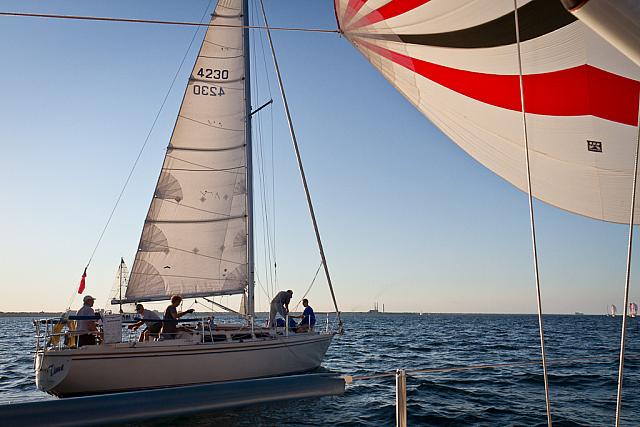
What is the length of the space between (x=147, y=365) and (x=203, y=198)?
6.53 metres

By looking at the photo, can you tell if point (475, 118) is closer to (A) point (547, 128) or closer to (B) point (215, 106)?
(A) point (547, 128)

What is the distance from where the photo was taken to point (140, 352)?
10.6m

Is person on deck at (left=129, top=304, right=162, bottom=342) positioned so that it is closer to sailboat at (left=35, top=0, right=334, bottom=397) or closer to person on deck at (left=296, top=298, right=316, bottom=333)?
sailboat at (left=35, top=0, right=334, bottom=397)

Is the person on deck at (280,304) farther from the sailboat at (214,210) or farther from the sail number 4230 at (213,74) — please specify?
the sail number 4230 at (213,74)

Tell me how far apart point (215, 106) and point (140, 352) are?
8.78 meters

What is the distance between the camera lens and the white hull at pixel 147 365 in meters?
10.2

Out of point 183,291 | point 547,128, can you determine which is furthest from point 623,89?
point 183,291

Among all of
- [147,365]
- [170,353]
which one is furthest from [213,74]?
[147,365]

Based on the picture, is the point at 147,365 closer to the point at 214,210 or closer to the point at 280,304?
the point at 280,304

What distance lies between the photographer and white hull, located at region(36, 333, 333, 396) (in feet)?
33.4

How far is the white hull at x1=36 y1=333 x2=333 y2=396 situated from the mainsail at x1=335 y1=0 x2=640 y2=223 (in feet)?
28.1

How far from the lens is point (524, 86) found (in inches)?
155

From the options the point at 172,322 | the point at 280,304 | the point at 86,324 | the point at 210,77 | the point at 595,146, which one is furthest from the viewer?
the point at 210,77

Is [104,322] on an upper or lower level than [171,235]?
lower
